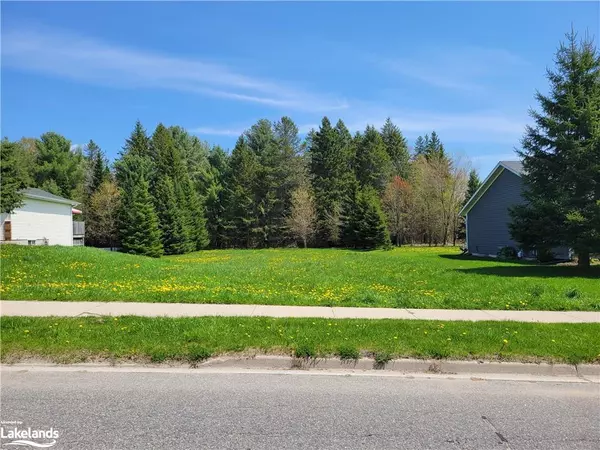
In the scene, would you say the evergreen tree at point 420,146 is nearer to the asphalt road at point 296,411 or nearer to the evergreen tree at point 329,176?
the evergreen tree at point 329,176

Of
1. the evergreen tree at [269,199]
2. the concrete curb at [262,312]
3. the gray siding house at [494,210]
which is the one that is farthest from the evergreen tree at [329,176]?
the concrete curb at [262,312]

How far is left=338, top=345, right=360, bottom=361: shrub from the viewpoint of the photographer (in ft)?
18.7

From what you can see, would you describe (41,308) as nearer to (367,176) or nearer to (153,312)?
(153,312)

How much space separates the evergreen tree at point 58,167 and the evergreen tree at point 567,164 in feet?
186

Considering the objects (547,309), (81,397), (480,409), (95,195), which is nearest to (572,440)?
(480,409)

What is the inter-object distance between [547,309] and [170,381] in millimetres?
7857

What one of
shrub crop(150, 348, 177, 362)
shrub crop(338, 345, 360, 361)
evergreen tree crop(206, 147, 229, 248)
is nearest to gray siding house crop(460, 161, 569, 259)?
shrub crop(338, 345, 360, 361)

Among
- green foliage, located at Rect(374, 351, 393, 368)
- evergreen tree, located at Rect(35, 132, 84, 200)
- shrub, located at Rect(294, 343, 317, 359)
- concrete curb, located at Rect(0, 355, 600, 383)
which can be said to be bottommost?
concrete curb, located at Rect(0, 355, 600, 383)

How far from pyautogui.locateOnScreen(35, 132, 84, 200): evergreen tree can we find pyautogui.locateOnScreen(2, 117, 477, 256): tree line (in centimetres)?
14

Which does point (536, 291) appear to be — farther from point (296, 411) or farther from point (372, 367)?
point (296, 411)

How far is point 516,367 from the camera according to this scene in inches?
222

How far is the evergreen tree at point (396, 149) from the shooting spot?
2425 inches

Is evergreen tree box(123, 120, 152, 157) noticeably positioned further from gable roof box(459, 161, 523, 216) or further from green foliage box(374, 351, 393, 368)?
green foliage box(374, 351, 393, 368)

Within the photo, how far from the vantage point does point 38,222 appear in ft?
104
